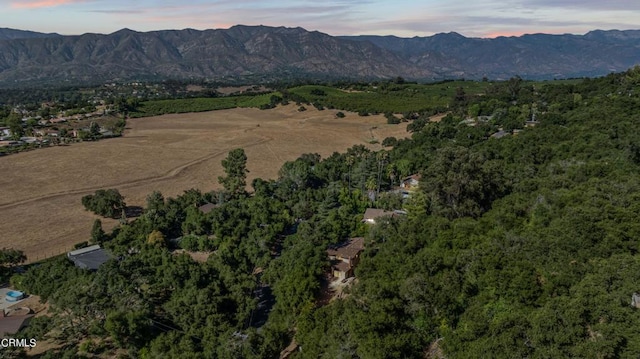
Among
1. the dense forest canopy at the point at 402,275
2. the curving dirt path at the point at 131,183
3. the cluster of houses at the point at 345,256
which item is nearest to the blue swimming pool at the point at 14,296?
the dense forest canopy at the point at 402,275

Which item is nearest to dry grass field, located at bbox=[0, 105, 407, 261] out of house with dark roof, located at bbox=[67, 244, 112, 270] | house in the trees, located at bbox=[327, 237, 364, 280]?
house with dark roof, located at bbox=[67, 244, 112, 270]

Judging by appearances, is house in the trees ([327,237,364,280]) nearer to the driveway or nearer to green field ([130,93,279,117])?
the driveway

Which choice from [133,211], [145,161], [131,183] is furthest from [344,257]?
[145,161]

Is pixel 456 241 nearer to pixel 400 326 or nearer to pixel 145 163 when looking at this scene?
pixel 400 326

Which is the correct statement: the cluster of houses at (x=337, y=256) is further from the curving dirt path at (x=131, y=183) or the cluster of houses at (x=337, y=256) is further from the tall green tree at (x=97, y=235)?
the curving dirt path at (x=131, y=183)

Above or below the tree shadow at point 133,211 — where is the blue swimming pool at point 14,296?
below

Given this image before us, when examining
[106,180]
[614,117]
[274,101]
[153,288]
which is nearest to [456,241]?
[153,288]
